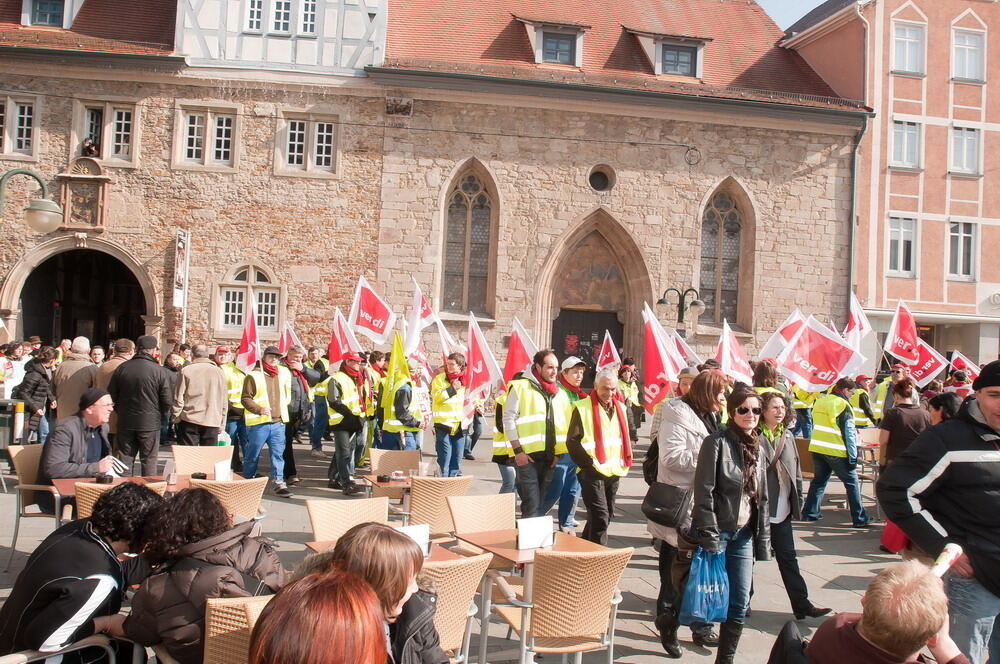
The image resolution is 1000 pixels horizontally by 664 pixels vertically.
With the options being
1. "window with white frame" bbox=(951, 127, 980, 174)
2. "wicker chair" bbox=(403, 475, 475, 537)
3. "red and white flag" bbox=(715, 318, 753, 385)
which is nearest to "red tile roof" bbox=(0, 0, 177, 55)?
"red and white flag" bbox=(715, 318, 753, 385)

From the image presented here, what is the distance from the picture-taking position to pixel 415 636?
9.73ft

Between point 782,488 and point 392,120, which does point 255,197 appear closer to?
point 392,120

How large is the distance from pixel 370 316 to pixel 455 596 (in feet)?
27.6

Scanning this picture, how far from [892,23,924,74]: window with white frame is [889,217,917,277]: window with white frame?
423cm

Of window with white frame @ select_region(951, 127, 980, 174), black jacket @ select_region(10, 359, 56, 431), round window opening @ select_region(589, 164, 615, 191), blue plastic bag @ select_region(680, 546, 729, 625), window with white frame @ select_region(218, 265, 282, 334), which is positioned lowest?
blue plastic bag @ select_region(680, 546, 729, 625)

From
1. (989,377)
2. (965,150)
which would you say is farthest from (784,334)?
(965,150)

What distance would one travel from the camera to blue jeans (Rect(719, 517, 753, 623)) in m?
4.52

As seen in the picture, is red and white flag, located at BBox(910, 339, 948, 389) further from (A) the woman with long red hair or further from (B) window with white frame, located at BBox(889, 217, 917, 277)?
(B) window with white frame, located at BBox(889, 217, 917, 277)

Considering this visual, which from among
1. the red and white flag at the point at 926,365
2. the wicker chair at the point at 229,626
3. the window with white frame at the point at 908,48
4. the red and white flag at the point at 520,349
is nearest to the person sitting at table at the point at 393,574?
the wicker chair at the point at 229,626

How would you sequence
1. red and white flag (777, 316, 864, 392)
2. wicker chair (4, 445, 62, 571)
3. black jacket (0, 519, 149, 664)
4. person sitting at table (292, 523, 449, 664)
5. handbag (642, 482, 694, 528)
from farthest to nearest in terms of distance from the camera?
red and white flag (777, 316, 864, 392)
wicker chair (4, 445, 62, 571)
handbag (642, 482, 694, 528)
black jacket (0, 519, 149, 664)
person sitting at table (292, 523, 449, 664)

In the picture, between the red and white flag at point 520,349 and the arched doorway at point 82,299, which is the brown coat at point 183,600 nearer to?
the red and white flag at point 520,349

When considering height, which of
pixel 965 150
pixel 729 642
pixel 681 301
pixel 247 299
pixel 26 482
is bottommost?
pixel 729 642

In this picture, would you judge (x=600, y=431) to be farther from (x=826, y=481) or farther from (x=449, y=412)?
(x=826, y=481)

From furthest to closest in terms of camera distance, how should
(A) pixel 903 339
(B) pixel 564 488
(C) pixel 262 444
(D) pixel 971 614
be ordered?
(A) pixel 903 339 < (C) pixel 262 444 < (B) pixel 564 488 < (D) pixel 971 614
